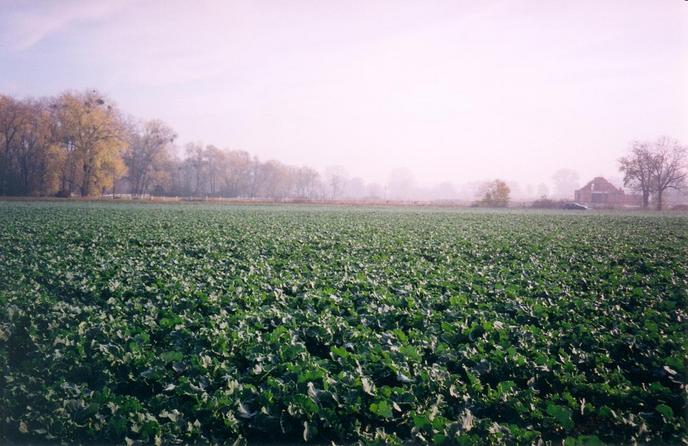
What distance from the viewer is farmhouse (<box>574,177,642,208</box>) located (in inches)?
3939

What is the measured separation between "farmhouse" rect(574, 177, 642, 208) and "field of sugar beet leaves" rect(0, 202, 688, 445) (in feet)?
352

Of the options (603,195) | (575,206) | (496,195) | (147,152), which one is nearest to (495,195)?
(496,195)

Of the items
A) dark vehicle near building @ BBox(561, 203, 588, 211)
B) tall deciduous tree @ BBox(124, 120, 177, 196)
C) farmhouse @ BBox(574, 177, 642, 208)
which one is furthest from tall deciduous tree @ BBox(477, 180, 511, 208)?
tall deciduous tree @ BBox(124, 120, 177, 196)

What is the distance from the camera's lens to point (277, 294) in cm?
895

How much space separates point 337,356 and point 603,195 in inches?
4752

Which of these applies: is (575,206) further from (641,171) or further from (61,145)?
(61,145)

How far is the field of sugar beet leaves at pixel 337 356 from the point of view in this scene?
4.35m

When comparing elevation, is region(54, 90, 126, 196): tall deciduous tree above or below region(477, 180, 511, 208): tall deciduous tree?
above

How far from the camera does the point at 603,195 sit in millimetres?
104938

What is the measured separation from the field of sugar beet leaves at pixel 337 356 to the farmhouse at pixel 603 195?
4221 inches

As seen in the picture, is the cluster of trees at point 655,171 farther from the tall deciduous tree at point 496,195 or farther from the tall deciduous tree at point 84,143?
the tall deciduous tree at point 84,143

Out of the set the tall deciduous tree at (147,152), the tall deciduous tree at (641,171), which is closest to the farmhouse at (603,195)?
the tall deciduous tree at (641,171)

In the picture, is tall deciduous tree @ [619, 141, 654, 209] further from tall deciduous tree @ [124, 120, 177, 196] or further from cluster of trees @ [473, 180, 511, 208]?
tall deciduous tree @ [124, 120, 177, 196]

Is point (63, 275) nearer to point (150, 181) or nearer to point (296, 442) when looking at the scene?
point (296, 442)
